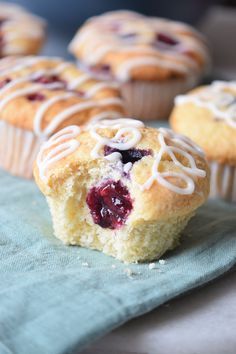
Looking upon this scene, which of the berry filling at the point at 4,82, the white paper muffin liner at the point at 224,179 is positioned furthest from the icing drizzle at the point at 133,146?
the berry filling at the point at 4,82

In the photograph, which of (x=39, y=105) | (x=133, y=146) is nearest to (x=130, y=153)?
(x=133, y=146)

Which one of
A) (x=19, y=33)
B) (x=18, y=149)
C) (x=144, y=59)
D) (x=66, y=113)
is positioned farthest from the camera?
(x=19, y=33)

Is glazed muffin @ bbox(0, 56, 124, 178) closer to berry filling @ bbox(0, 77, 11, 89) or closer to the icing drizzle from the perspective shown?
berry filling @ bbox(0, 77, 11, 89)

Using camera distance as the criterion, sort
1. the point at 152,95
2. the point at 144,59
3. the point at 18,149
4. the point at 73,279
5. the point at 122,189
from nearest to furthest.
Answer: the point at 73,279
the point at 122,189
the point at 18,149
the point at 144,59
the point at 152,95

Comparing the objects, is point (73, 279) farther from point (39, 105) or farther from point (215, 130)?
point (215, 130)

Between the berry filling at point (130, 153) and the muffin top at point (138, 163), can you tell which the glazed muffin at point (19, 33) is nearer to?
the muffin top at point (138, 163)

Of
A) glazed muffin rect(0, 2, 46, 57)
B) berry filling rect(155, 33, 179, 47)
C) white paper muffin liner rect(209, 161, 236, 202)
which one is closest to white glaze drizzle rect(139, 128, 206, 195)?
white paper muffin liner rect(209, 161, 236, 202)
